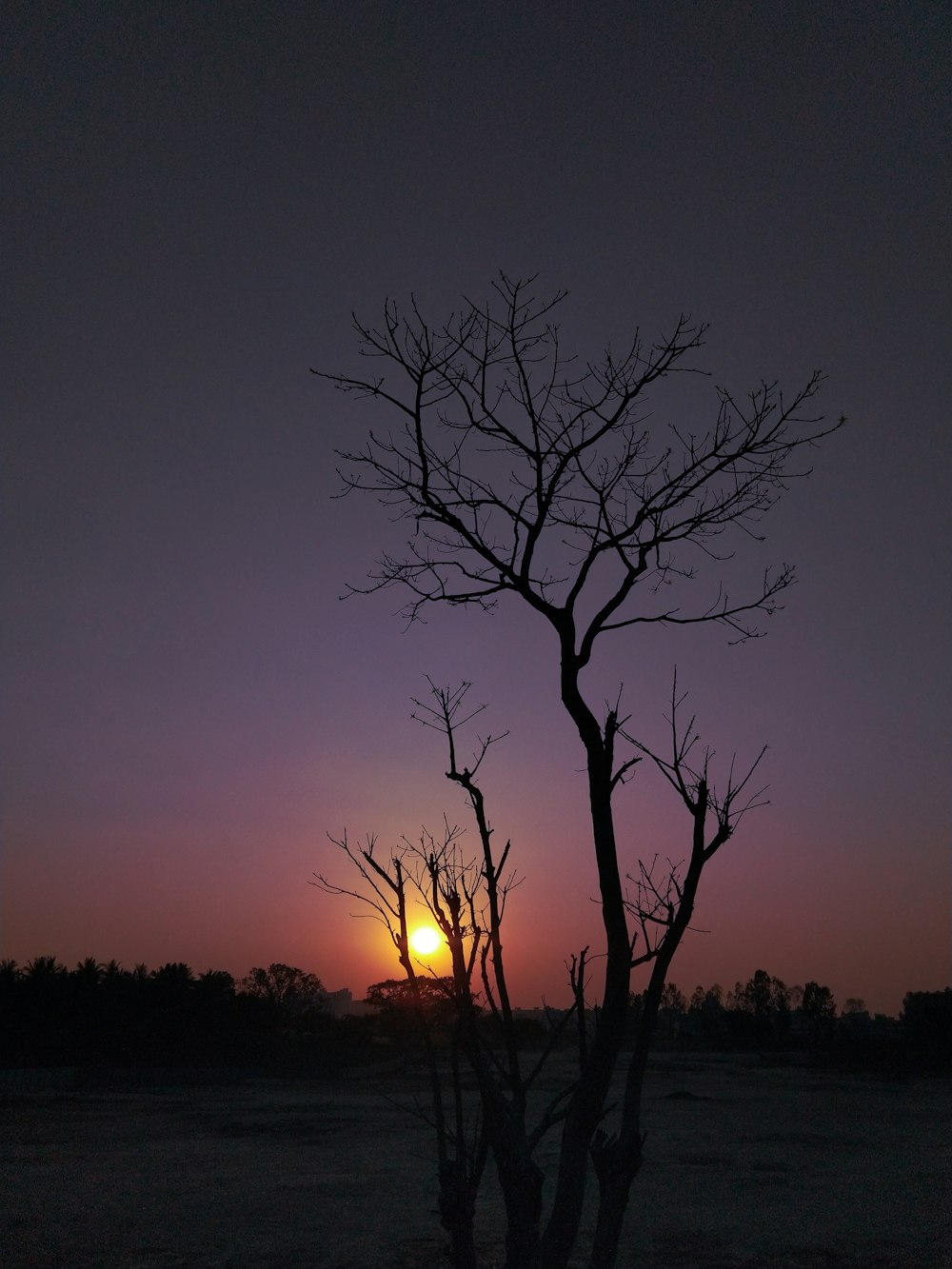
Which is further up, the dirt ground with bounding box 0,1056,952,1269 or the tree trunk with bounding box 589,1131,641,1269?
the tree trunk with bounding box 589,1131,641,1269

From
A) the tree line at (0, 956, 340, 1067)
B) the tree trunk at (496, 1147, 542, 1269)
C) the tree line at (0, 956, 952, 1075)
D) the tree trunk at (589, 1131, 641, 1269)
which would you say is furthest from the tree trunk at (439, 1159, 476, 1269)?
the tree line at (0, 956, 340, 1067)

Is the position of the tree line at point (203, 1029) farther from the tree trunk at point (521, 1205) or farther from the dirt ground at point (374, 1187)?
the tree trunk at point (521, 1205)

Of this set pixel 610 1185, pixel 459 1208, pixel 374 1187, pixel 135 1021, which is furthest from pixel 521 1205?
pixel 135 1021

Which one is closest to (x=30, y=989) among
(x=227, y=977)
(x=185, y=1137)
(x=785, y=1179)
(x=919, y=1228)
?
(x=227, y=977)

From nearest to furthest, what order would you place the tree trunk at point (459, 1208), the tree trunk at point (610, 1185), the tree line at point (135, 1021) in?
the tree trunk at point (610, 1185) < the tree trunk at point (459, 1208) < the tree line at point (135, 1021)

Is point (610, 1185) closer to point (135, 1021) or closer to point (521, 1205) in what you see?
point (521, 1205)

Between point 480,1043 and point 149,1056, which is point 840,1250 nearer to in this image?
point 480,1043

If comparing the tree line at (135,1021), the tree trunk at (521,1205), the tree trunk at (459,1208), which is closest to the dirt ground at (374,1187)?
the tree trunk at (459,1208)

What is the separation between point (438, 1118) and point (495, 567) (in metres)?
2.12

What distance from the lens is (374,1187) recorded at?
1559 cm

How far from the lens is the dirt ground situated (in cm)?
1147

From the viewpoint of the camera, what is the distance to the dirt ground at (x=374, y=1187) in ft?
37.6

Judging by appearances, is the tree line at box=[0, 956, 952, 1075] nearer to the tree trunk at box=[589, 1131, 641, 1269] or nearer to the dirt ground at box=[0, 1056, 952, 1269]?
the dirt ground at box=[0, 1056, 952, 1269]

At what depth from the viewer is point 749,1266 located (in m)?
10.9
